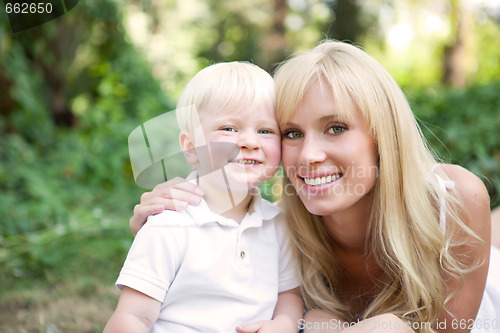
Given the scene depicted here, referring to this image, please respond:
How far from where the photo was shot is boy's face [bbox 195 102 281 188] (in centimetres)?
172

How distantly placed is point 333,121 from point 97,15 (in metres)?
5.47

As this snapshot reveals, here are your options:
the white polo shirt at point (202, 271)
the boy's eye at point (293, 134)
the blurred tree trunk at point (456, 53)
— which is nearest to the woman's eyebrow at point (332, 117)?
the boy's eye at point (293, 134)

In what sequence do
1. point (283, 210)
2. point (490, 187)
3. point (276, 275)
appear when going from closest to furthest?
point (276, 275)
point (283, 210)
point (490, 187)

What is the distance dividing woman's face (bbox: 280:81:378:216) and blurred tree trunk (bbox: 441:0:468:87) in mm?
8897

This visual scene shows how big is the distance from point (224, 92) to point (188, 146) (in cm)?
25

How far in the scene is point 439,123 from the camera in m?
5.31

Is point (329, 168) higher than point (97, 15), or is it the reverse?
point (97, 15)

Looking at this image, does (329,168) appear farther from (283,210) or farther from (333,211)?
(283,210)

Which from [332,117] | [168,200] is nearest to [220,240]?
[168,200]

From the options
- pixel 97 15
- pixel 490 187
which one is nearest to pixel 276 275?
pixel 490 187

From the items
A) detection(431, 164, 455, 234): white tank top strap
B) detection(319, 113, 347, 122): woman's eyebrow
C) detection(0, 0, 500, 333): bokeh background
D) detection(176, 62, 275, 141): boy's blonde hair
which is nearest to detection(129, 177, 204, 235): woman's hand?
detection(176, 62, 275, 141): boy's blonde hair

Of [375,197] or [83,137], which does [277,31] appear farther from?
[375,197]

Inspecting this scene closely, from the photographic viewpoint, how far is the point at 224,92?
1.73 metres

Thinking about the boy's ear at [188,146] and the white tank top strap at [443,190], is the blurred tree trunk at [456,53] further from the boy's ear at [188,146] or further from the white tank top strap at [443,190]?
the boy's ear at [188,146]
